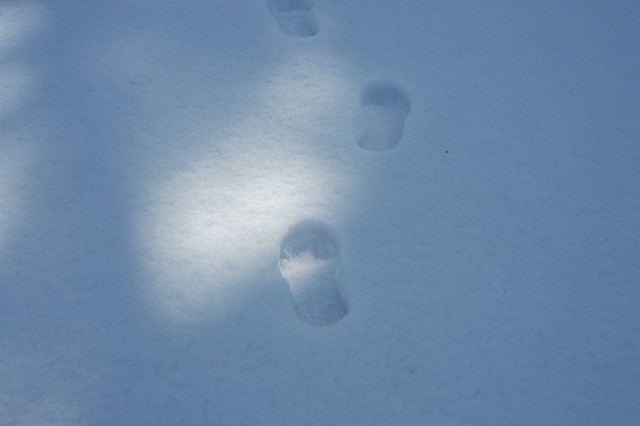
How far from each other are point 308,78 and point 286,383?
32.7 inches

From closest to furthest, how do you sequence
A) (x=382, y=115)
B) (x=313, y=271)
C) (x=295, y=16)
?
(x=313, y=271) < (x=382, y=115) < (x=295, y=16)

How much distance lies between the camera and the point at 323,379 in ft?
2.61

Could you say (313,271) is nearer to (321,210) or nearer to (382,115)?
(321,210)

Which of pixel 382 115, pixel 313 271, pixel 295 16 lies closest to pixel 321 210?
pixel 313 271

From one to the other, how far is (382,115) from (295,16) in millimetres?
476

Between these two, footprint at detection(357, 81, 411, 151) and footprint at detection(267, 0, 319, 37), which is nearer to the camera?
footprint at detection(357, 81, 411, 151)

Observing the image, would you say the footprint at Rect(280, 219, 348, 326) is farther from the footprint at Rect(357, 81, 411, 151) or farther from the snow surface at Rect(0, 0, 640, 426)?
the footprint at Rect(357, 81, 411, 151)

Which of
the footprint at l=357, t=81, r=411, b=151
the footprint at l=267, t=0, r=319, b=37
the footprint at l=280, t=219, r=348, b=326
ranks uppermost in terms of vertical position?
the footprint at l=267, t=0, r=319, b=37

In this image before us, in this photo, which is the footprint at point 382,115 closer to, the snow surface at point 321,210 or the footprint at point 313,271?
the snow surface at point 321,210

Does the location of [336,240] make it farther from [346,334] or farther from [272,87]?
[272,87]

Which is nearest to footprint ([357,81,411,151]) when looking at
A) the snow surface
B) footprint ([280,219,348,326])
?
the snow surface

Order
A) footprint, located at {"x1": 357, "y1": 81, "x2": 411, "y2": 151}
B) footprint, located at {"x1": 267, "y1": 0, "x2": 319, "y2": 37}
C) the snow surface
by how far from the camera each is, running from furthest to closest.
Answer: footprint, located at {"x1": 267, "y1": 0, "x2": 319, "y2": 37}
footprint, located at {"x1": 357, "y1": 81, "x2": 411, "y2": 151}
the snow surface

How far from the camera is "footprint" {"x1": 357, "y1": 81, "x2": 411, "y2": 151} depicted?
107 cm

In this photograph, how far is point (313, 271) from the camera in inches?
36.2
